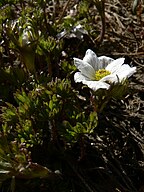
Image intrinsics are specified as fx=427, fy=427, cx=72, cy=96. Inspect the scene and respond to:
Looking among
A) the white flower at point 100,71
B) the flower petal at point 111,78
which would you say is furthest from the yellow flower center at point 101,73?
the flower petal at point 111,78

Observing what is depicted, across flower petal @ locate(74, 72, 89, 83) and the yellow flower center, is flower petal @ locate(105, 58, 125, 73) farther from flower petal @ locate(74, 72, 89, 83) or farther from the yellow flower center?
flower petal @ locate(74, 72, 89, 83)

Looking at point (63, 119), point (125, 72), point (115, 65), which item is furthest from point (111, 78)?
point (63, 119)

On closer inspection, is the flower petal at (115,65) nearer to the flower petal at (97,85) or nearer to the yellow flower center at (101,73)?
the yellow flower center at (101,73)

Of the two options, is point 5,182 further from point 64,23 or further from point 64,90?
point 64,23

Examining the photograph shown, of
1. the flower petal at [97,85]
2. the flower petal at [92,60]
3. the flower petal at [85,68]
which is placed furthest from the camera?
the flower petal at [92,60]

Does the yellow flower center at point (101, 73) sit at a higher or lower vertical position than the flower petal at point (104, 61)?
lower

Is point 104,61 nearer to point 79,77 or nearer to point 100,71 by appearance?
point 100,71

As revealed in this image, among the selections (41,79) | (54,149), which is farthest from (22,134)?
(41,79)

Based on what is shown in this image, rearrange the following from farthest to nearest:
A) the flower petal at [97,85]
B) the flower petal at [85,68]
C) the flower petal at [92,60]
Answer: the flower petal at [92,60]
the flower petal at [85,68]
the flower petal at [97,85]
